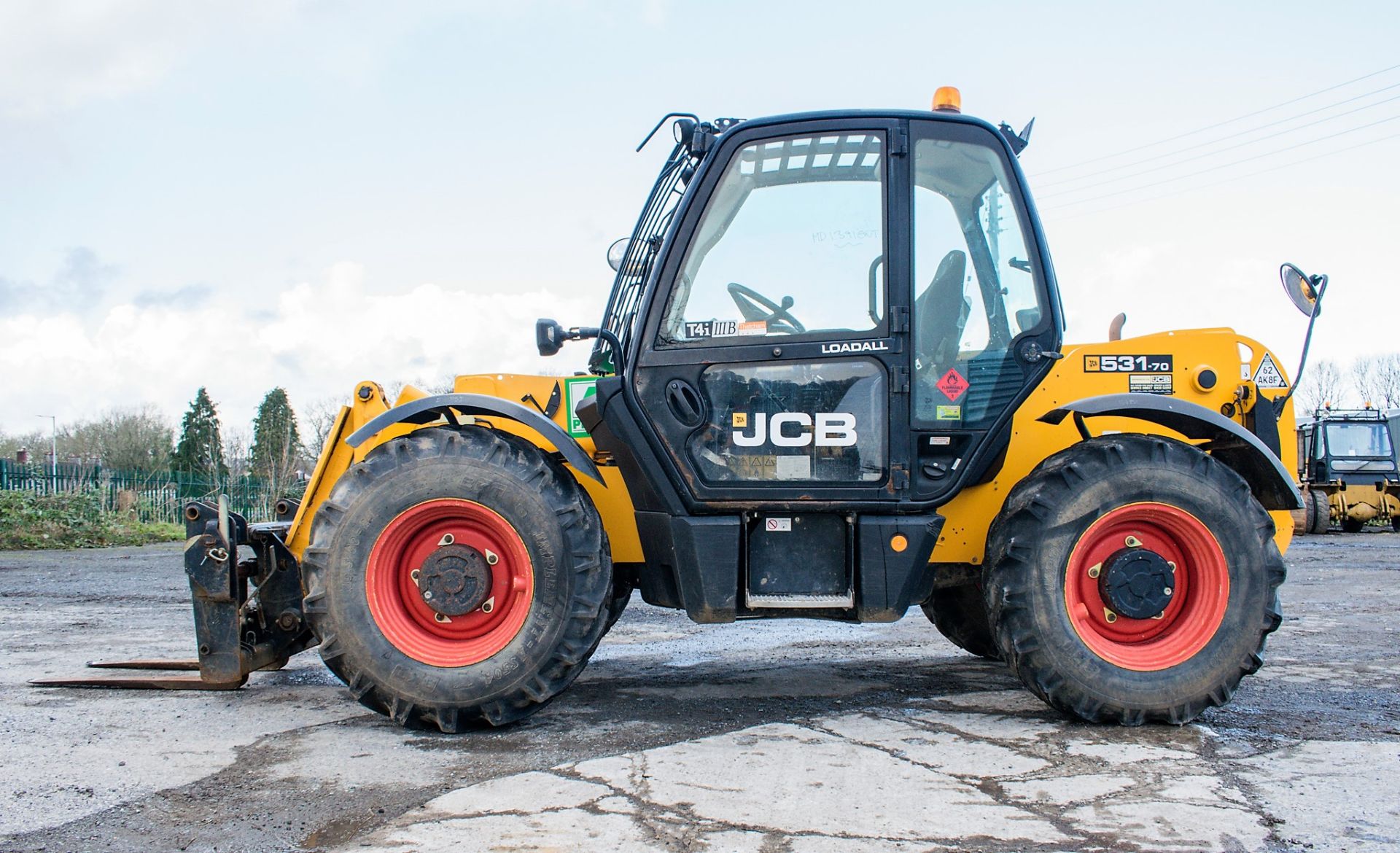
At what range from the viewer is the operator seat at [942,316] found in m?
4.50

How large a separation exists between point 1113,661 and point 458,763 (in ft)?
8.57

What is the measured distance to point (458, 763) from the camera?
12.5 feet

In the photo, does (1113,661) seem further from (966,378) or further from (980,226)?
(980,226)

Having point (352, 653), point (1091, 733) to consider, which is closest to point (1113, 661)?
point (1091, 733)

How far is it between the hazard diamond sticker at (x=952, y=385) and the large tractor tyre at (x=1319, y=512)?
20.6 m

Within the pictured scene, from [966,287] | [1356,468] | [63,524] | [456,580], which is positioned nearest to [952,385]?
[966,287]

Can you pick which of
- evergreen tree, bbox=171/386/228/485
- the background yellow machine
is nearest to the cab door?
the background yellow machine

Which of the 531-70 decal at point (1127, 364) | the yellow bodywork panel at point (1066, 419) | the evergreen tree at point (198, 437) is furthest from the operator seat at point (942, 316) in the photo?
the evergreen tree at point (198, 437)

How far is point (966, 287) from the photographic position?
15.2 feet

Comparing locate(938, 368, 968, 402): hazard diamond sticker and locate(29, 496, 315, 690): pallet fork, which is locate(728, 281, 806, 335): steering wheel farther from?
locate(29, 496, 315, 690): pallet fork

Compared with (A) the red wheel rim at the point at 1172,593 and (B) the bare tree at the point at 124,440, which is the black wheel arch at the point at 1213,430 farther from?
(B) the bare tree at the point at 124,440

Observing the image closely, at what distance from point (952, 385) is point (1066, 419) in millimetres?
721

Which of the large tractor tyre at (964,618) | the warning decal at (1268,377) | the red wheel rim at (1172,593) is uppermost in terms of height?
the warning decal at (1268,377)

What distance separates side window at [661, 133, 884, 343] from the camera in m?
4.50
